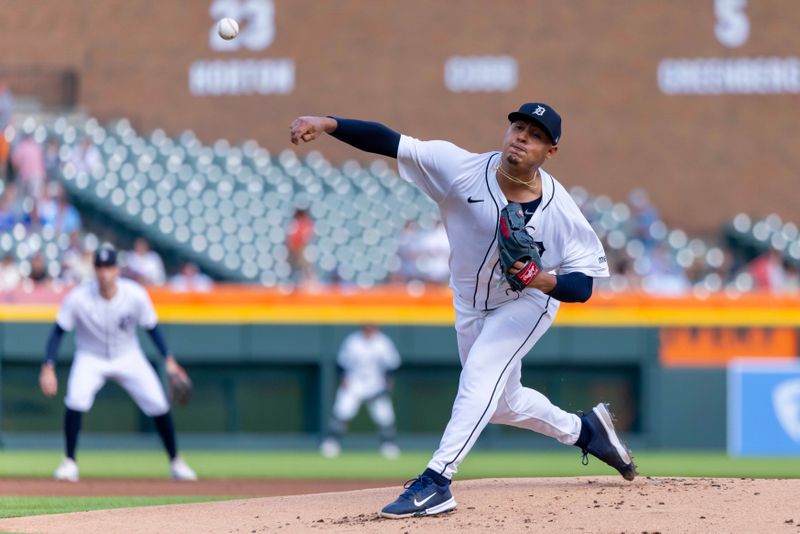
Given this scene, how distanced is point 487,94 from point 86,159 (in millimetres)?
6056

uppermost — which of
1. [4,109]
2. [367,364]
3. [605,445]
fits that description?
[4,109]

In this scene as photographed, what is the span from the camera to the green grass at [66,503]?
272 inches

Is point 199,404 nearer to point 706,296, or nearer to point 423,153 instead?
point 706,296

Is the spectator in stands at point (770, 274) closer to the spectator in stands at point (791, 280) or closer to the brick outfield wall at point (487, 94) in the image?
the spectator in stands at point (791, 280)

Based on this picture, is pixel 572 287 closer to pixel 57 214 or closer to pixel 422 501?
pixel 422 501

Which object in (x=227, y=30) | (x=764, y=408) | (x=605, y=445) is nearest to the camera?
(x=605, y=445)

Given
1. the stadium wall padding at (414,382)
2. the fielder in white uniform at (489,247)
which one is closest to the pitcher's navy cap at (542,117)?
the fielder in white uniform at (489,247)

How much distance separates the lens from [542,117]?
5.63 meters

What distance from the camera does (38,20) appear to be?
19.8 meters

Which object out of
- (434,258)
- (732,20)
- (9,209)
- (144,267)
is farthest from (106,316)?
(732,20)

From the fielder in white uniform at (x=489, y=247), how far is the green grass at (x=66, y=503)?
2.22 metres

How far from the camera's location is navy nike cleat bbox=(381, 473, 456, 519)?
550 cm

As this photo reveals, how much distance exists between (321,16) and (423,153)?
575 inches

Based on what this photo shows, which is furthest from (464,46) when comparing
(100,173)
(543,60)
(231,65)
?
(100,173)
